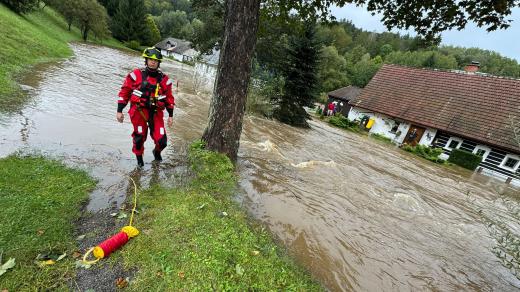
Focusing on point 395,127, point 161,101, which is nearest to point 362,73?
point 395,127

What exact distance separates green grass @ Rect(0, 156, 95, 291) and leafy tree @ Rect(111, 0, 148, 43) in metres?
64.8

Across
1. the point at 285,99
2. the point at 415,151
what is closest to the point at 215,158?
the point at 285,99

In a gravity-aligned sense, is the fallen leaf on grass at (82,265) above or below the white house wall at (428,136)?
Answer: below

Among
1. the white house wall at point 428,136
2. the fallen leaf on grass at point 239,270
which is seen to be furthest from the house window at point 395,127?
the fallen leaf on grass at point 239,270

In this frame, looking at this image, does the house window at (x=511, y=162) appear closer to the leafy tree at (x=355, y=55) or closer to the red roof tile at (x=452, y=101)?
the red roof tile at (x=452, y=101)

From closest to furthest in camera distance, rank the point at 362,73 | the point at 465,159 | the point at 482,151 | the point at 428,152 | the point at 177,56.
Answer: the point at 465,159, the point at 428,152, the point at 482,151, the point at 362,73, the point at 177,56

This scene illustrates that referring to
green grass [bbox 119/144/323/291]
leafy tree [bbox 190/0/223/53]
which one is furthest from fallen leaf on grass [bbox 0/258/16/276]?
leafy tree [bbox 190/0/223/53]

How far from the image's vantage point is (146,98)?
4730 mm

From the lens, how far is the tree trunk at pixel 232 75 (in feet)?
16.8

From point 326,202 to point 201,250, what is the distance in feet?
11.6

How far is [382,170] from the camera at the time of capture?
10555 mm

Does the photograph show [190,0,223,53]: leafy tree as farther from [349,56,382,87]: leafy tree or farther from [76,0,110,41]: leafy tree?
[349,56,382,87]: leafy tree

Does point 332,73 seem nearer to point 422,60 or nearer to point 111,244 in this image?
point 422,60

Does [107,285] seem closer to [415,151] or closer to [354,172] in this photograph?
[354,172]
